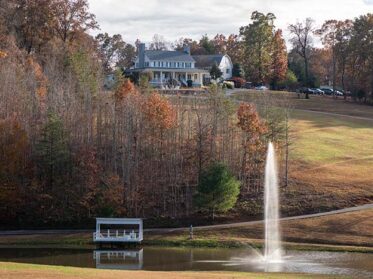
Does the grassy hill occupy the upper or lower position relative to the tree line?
lower

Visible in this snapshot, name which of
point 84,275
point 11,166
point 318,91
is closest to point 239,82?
point 318,91

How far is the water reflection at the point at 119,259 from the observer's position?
36156 mm

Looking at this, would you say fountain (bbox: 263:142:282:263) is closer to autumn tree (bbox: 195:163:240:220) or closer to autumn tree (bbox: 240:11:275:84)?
autumn tree (bbox: 195:163:240:220)

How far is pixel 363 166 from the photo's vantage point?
212 feet

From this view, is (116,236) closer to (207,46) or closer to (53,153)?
(53,153)

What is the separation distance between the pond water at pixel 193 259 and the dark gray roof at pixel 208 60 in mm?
88464

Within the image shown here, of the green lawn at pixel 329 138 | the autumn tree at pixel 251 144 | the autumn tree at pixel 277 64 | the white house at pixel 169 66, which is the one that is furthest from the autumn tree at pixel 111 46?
the autumn tree at pixel 251 144

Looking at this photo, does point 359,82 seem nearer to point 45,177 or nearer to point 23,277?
point 45,177

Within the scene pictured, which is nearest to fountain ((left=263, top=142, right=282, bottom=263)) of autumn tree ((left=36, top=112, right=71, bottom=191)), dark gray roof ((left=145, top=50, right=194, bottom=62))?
autumn tree ((left=36, top=112, right=71, bottom=191))

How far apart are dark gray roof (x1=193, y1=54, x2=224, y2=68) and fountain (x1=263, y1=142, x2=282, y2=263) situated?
238 ft

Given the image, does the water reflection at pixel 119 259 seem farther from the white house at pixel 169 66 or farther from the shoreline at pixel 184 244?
the white house at pixel 169 66

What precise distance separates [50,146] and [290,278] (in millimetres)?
28067

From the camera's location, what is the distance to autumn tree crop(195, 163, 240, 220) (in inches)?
1966

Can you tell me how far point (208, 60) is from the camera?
131625mm
